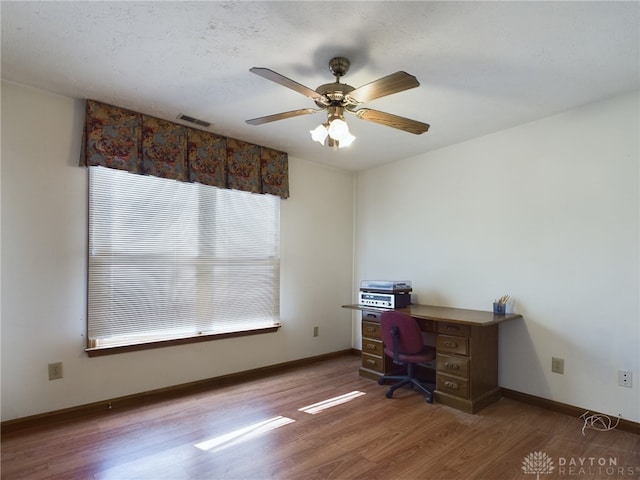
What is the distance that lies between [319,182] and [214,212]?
58.8 inches

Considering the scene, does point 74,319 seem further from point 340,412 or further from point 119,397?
point 340,412

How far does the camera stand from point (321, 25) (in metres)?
1.82

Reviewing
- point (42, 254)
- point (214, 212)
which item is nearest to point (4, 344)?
point (42, 254)

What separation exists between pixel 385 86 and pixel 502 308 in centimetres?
232

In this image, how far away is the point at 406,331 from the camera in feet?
10.1

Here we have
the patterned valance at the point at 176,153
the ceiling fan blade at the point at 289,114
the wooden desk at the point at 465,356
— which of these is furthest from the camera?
the wooden desk at the point at 465,356

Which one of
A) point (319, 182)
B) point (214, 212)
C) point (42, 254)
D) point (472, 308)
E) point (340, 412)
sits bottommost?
point (340, 412)

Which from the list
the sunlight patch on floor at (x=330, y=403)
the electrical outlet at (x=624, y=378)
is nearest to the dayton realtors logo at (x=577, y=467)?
the electrical outlet at (x=624, y=378)

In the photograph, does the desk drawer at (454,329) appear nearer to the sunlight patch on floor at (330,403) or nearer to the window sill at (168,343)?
the sunlight patch on floor at (330,403)

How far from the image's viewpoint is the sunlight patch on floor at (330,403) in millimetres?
2869

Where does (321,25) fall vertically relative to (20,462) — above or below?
above

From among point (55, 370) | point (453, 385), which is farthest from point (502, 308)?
point (55, 370)

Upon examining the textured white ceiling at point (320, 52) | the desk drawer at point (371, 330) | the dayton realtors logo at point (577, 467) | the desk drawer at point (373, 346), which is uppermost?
the textured white ceiling at point (320, 52)

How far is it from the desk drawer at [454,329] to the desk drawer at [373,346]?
0.74 meters
